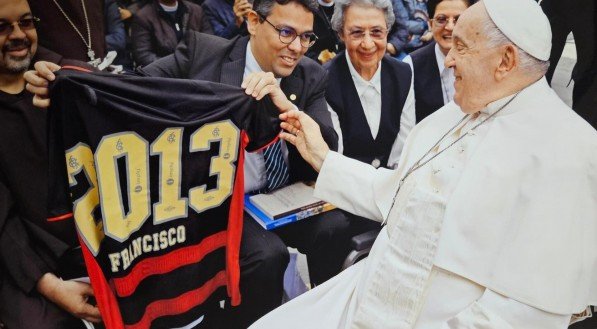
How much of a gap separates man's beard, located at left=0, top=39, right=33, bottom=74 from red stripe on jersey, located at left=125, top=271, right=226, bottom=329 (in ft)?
3.70

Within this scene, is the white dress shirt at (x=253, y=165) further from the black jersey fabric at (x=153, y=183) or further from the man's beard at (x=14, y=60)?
the man's beard at (x=14, y=60)

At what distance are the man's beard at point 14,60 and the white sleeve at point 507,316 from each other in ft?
6.39

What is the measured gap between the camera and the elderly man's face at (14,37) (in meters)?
1.73

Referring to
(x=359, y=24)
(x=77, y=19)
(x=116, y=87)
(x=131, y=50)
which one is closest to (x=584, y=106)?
(x=359, y=24)

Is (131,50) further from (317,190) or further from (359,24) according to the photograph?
(317,190)

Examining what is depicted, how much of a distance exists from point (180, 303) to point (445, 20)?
236 centimetres

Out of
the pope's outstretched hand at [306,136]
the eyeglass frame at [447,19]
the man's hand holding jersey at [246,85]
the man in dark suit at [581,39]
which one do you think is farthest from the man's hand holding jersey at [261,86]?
the man in dark suit at [581,39]

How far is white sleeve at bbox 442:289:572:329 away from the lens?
1.54 m

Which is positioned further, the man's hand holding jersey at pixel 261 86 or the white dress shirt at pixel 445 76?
the white dress shirt at pixel 445 76

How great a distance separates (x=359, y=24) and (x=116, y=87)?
1.63 m

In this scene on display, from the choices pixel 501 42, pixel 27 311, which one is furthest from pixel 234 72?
pixel 27 311

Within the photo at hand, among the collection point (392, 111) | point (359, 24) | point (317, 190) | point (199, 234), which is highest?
point (359, 24)

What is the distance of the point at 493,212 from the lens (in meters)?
1.64

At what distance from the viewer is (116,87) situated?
5.28ft
